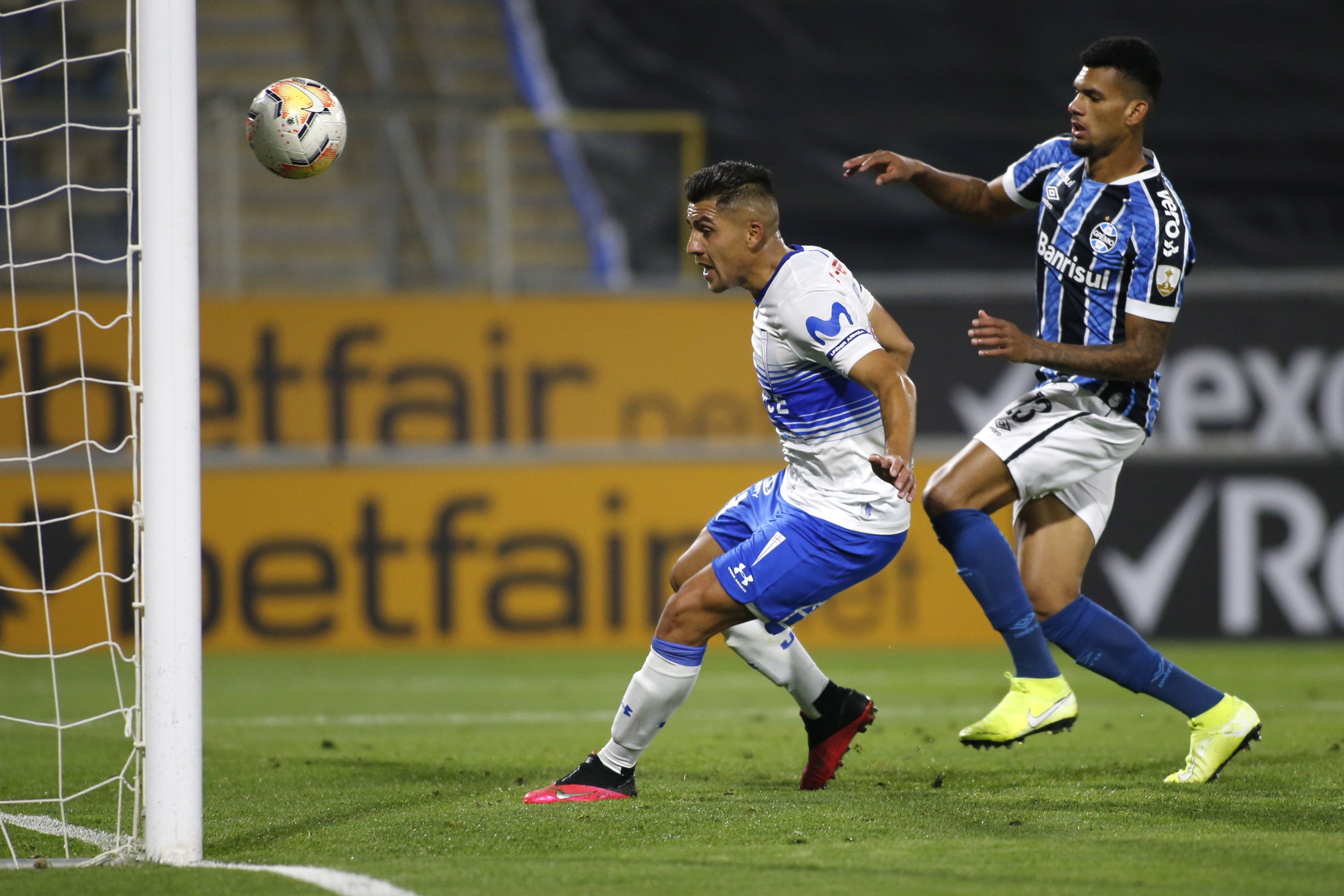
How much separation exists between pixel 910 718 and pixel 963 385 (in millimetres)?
4151

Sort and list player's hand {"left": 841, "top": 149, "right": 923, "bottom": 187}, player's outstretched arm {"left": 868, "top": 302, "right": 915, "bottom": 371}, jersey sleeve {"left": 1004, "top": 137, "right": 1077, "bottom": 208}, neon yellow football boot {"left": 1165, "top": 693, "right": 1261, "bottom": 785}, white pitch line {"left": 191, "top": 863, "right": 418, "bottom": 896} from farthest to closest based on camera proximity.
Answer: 1. jersey sleeve {"left": 1004, "top": 137, "right": 1077, "bottom": 208}
2. player's hand {"left": 841, "top": 149, "right": 923, "bottom": 187}
3. neon yellow football boot {"left": 1165, "top": 693, "right": 1261, "bottom": 785}
4. player's outstretched arm {"left": 868, "top": 302, "right": 915, "bottom": 371}
5. white pitch line {"left": 191, "top": 863, "right": 418, "bottom": 896}

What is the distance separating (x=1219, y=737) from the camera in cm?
452

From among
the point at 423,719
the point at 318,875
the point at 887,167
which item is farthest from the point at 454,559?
the point at 318,875

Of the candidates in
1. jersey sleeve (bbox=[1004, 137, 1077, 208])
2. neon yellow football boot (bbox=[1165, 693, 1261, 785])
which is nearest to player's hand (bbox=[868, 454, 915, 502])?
neon yellow football boot (bbox=[1165, 693, 1261, 785])

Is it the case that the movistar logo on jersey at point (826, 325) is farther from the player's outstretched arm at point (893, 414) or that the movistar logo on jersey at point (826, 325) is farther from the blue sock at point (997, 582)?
the blue sock at point (997, 582)

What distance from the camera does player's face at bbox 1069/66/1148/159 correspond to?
4602 mm

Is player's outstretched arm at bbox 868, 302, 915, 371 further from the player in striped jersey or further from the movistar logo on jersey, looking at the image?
the player in striped jersey

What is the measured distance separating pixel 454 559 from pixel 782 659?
555 cm

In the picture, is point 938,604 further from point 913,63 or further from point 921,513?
point 913,63

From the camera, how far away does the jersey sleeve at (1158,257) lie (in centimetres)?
454

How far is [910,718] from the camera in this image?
259 inches

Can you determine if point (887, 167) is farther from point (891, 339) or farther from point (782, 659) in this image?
point (782, 659)

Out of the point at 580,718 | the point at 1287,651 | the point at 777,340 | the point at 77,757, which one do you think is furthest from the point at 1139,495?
the point at 77,757

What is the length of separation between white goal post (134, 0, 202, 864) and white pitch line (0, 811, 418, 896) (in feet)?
0.48
